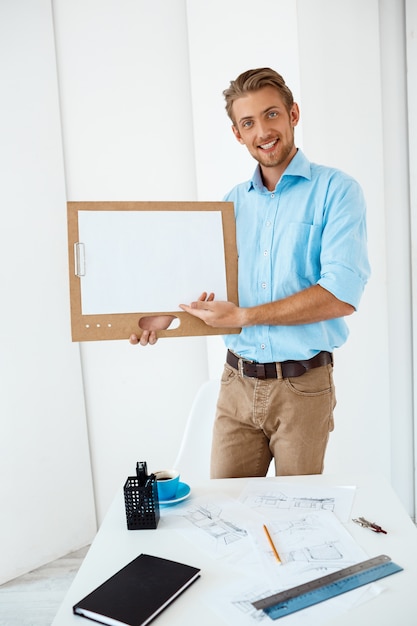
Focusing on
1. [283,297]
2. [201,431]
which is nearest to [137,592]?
[283,297]

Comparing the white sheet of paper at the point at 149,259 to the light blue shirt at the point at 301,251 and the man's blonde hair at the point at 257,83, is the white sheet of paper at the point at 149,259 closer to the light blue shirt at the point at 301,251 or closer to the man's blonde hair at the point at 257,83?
the light blue shirt at the point at 301,251

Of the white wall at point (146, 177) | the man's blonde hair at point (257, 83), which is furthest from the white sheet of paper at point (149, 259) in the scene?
the white wall at point (146, 177)

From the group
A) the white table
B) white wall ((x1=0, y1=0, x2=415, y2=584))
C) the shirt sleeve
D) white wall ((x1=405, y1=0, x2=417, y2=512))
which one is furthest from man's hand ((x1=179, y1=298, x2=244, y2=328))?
white wall ((x1=405, y1=0, x2=417, y2=512))

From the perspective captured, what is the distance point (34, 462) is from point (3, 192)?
4.05ft

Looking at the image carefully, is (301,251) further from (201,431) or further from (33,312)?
(33,312)

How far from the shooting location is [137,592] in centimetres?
99

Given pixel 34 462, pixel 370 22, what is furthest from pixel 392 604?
pixel 370 22

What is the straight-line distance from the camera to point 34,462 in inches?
105

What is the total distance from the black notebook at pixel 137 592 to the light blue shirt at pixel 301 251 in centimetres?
77

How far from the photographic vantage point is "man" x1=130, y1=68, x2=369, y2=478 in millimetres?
1624

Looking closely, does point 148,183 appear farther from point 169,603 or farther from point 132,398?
point 169,603

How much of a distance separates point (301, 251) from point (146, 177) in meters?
1.37

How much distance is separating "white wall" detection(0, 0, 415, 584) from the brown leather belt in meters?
0.97

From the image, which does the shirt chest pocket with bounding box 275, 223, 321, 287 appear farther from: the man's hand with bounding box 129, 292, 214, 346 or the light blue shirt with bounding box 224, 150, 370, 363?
the man's hand with bounding box 129, 292, 214, 346
